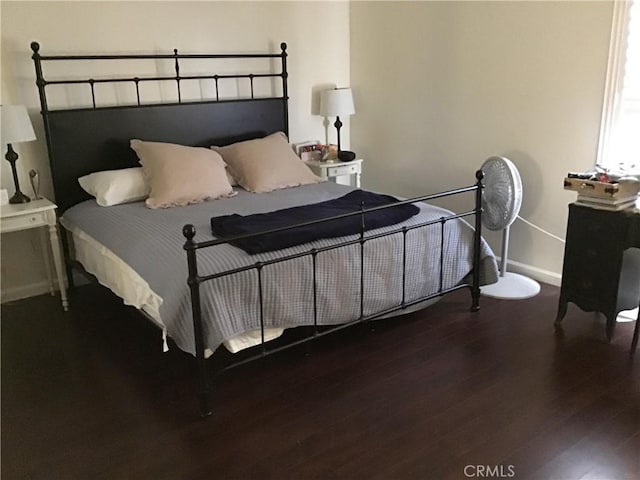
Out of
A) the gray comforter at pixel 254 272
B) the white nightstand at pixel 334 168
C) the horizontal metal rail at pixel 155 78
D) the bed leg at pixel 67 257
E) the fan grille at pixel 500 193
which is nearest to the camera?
the gray comforter at pixel 254 272

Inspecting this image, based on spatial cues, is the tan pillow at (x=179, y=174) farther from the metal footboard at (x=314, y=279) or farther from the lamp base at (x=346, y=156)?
the lamp base at (x=346, y=156)

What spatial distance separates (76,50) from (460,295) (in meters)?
2.98

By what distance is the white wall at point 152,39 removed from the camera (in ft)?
12.2

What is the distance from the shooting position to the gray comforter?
262cm

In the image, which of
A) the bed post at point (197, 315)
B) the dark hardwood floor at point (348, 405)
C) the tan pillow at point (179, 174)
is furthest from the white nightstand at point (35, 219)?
the bed post at point (197, 315)

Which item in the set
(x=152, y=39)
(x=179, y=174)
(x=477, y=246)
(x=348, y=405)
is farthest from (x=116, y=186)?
(x=477, y=246)

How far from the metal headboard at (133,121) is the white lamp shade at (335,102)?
35 cm

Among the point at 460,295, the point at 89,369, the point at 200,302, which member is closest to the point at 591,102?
the point at 460,295

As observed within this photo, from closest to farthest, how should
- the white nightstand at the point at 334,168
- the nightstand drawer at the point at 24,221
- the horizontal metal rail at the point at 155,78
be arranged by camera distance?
the nightstand drawer at the point at 24,221
the horizontal metal rail at the point at 155,78
the white nightstand at the point at 334,168

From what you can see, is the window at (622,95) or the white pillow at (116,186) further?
the white pillow at (116,186)

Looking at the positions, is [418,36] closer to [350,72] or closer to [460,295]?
[350,72]

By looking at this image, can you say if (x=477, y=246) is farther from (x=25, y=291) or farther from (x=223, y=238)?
(x=25, y=291)

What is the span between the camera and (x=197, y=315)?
2.47 meters

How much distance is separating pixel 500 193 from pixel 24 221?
2909 millimetres
